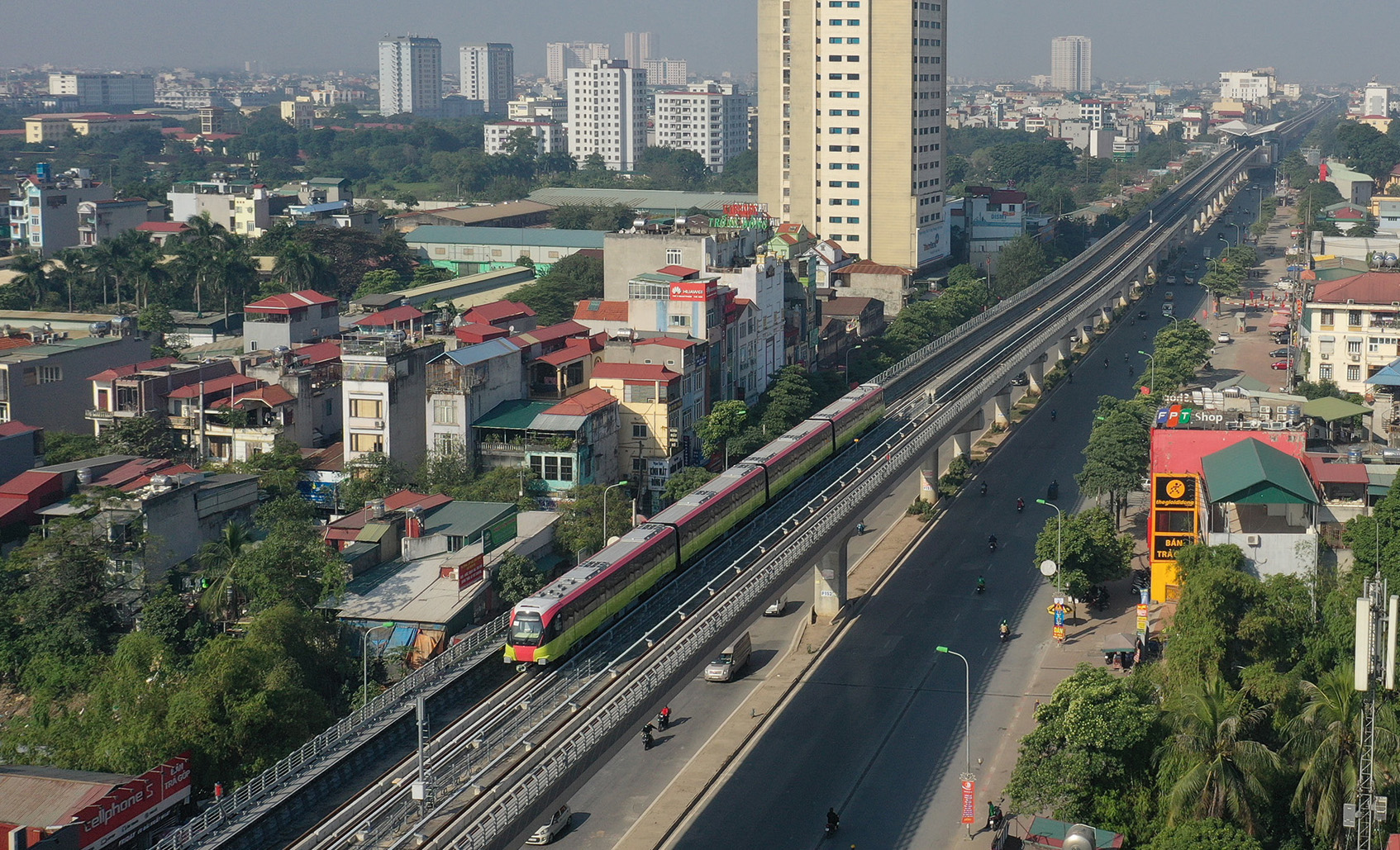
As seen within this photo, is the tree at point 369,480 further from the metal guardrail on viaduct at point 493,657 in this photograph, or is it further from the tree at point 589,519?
the metal guardrail on viaduct at point 493,657

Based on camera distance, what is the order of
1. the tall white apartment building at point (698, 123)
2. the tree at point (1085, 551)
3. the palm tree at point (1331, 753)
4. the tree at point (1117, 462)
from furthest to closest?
the tall white apartment building at point (698, 123) → the tree at point (1117, 462) → the tree at point (1085, 551) → the palm tree at point (1331, 753)

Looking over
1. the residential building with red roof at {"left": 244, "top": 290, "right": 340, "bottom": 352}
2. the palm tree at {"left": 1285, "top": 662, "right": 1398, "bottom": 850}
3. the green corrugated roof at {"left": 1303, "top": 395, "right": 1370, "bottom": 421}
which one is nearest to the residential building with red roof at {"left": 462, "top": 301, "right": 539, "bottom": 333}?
the residential building with red roof at {"left": 244, "top": 290, "right": 340, "bottom": 352}

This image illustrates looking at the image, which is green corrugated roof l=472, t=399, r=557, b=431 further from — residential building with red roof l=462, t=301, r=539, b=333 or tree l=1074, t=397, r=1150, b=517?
tree l=1074, t=397, r=1150, b=517

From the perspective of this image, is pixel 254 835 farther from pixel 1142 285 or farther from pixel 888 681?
pixel 1142 285

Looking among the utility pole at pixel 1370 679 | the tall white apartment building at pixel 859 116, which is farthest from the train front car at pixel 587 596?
the tall white apartment building at pixel 859 116

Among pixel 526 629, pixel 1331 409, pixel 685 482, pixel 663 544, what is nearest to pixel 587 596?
pixel 526 629

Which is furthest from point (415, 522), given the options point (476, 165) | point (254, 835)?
point (476, 165)

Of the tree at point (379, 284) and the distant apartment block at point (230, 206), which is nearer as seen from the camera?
the tree at point (379, 284)
